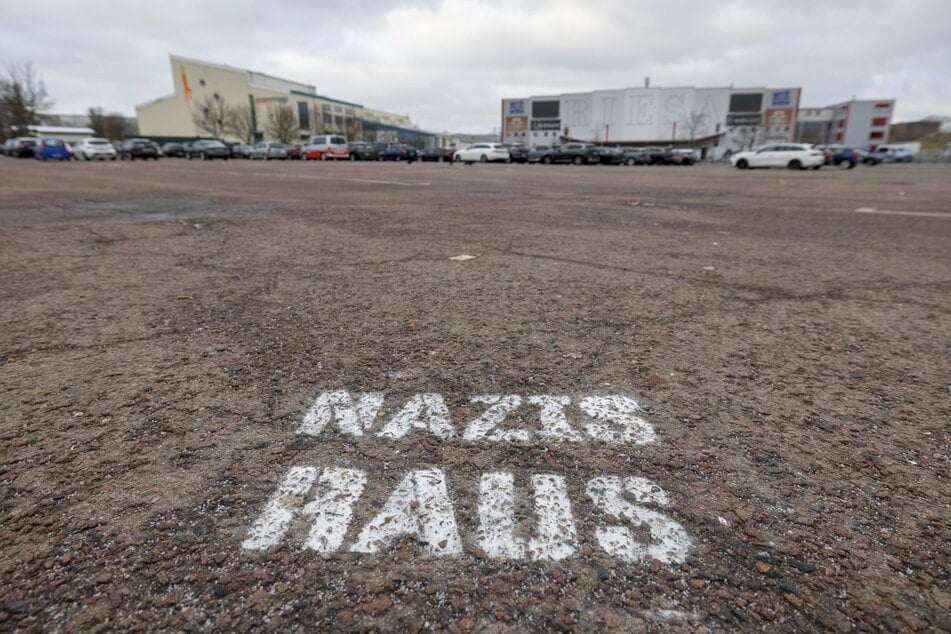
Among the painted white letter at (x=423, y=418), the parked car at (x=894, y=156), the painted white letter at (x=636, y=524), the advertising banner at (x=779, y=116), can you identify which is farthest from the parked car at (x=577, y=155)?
the advertising banner at (x=779, y=116)

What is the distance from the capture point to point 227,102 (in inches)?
3226

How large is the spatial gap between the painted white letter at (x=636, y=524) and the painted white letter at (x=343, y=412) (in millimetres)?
847

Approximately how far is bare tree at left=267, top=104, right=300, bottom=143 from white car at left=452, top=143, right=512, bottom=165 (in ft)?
167

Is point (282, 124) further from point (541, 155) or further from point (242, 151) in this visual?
point (541, 155)

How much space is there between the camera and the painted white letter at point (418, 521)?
1362mm

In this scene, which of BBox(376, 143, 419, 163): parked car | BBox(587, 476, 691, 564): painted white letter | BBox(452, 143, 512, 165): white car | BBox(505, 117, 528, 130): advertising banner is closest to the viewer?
BBox(587, 476, 691, 564): painted white letter

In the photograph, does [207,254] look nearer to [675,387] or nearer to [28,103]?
[675,387]

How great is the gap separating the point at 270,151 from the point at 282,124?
38.3m

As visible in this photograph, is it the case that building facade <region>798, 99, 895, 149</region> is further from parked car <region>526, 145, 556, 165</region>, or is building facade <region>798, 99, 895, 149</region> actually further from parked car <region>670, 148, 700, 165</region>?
parked car <region>526, 145, 556, 165</region>

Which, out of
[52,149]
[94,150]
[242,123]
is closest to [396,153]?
[94,150]

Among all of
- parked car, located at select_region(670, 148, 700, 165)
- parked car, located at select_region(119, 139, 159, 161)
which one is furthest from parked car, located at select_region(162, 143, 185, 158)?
parked car, located at select_region(670, 148, 700, 165)

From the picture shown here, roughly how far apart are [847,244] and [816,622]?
5602 mm

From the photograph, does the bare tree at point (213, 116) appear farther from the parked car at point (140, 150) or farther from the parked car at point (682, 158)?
the parked car at point (682, 158)

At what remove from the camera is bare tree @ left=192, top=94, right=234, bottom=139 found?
78.5 metres
